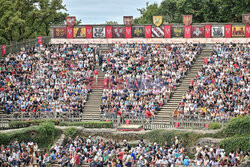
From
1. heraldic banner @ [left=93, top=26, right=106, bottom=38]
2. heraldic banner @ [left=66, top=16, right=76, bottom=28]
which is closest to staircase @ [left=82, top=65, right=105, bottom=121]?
heraldic banner @ [left=93, top=26, right=106, bottom=38]

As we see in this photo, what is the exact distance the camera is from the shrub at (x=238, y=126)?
35625 mm

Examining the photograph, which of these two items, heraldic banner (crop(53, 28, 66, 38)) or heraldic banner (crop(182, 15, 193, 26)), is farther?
heraldic banner (crop(53, 28, 66, 38))

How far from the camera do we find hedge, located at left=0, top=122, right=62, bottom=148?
41.8m

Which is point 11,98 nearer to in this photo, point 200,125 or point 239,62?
point 200,125

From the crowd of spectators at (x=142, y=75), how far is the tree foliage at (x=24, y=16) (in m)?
17.4

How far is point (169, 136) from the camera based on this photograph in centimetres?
3872

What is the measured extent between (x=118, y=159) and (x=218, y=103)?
44.4 feet

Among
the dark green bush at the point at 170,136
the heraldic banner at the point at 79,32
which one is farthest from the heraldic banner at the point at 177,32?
the dark green bush at the point at 170,136

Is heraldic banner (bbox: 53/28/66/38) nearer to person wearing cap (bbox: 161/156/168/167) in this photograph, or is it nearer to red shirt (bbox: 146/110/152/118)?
red shirt (bbox: 146/110/152/118)

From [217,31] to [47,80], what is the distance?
837 inches

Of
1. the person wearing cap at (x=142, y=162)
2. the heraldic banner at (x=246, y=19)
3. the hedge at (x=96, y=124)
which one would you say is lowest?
the person wearing cap at (x=142, y=162)

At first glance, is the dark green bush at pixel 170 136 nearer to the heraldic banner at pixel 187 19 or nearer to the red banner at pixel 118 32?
the heraldic banner at pixel 187 19

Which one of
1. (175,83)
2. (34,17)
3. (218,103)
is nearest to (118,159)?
(218,103)

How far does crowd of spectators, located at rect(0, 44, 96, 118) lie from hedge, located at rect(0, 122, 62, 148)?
13.7 ft
